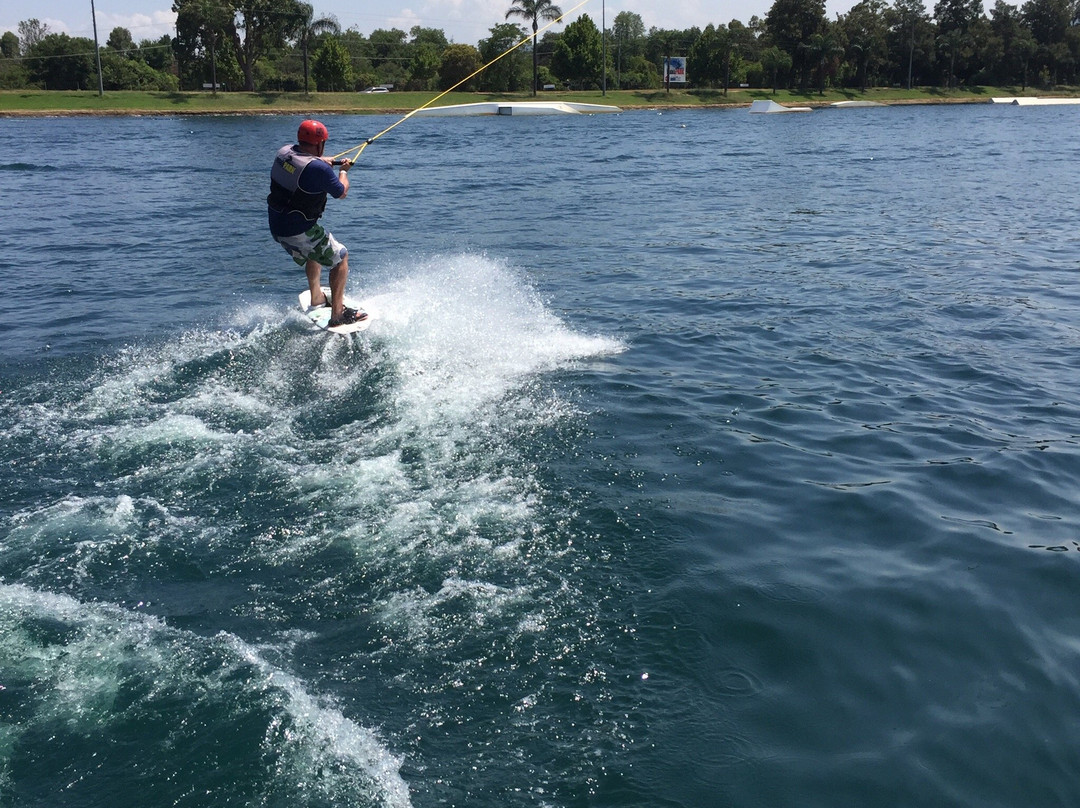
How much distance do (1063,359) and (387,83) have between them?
113m

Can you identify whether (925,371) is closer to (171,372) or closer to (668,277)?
→ (668,277)

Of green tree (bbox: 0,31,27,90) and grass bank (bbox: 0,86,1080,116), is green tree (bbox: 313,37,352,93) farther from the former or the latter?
green tree (bbox: 0,31,27,90)

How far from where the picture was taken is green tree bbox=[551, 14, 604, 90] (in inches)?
4035

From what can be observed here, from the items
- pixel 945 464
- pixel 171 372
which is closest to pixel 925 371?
pixel 945 464

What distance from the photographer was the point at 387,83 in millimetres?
114188

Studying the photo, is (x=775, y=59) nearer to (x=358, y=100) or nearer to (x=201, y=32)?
(x=358, y=100)

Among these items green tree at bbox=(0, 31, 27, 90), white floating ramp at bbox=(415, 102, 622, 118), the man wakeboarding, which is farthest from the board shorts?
green tree at bbox=(0, 31, 27, 90)

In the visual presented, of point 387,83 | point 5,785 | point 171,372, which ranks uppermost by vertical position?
point 387,83

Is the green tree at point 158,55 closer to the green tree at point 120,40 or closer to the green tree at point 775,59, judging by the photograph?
the green tree at point 120,40

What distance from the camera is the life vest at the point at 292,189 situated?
10.0 meters

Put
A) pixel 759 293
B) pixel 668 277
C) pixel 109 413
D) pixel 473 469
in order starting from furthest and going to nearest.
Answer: pixel 668 277
pixel 759 293
pixel 109 413
pixel 473 469

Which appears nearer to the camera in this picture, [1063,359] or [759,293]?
[1063,359]

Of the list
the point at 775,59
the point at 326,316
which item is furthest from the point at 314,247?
the point at 775,59

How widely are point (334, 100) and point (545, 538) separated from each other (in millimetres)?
80610
